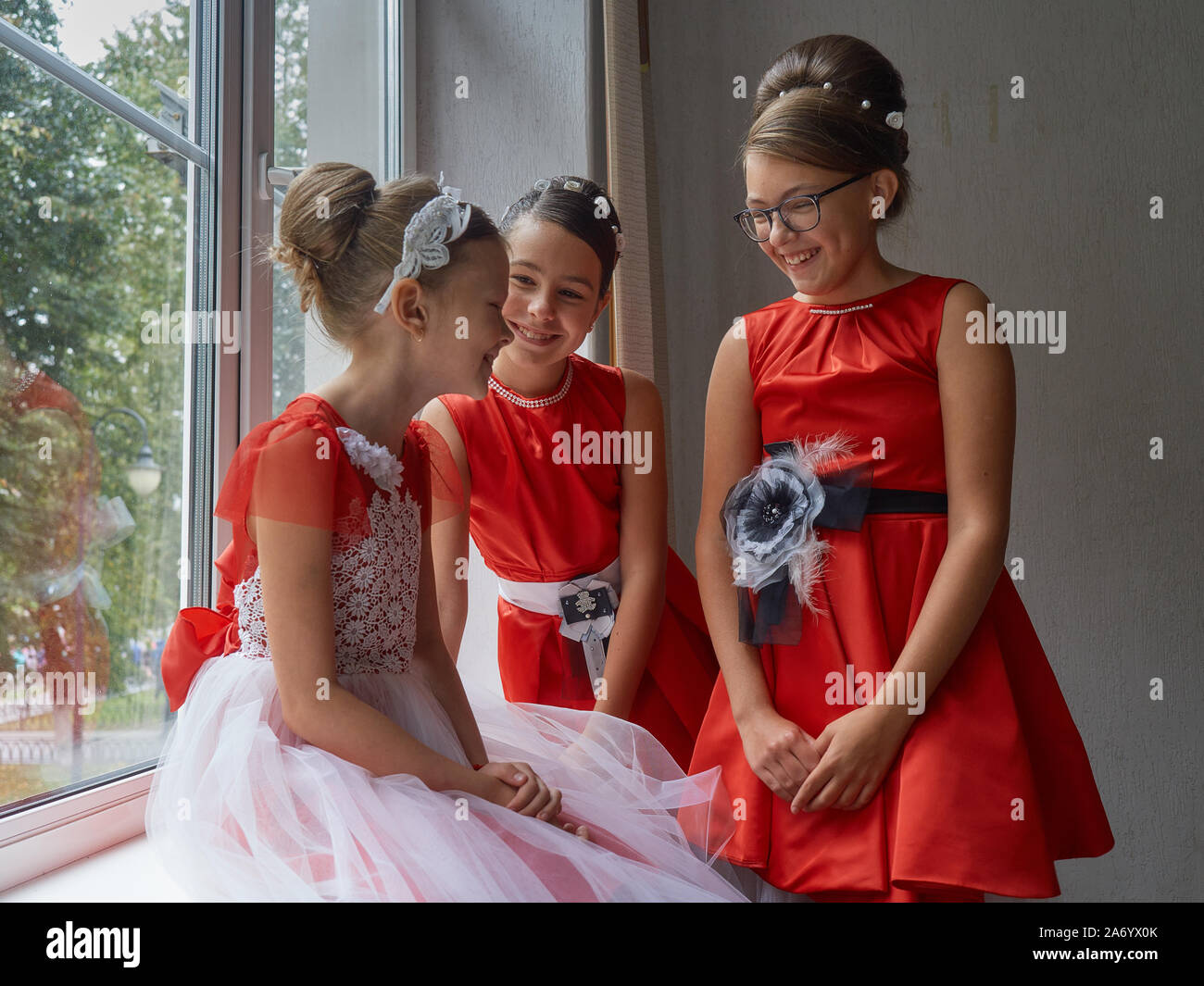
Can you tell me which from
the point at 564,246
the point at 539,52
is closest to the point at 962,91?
the point at 539,52

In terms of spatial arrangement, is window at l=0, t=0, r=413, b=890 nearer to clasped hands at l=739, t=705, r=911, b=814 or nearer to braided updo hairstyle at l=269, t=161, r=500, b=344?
braided updo hairstyle at l=269, t=161, r=500, b=344

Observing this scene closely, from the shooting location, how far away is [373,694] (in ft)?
3.52

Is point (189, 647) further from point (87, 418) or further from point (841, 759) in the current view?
point (841, 759)

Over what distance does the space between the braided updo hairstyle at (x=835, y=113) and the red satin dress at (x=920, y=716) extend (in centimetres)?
17

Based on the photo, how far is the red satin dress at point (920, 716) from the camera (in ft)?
3.23

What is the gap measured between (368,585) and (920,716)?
63 centimetres

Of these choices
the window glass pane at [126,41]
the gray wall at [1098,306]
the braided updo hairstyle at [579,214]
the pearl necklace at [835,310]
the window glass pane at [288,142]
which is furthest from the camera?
the gray wall at [1098,306]

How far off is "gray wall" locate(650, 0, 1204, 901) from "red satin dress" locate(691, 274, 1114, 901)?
0.97 meters

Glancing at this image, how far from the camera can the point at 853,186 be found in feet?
3.78
